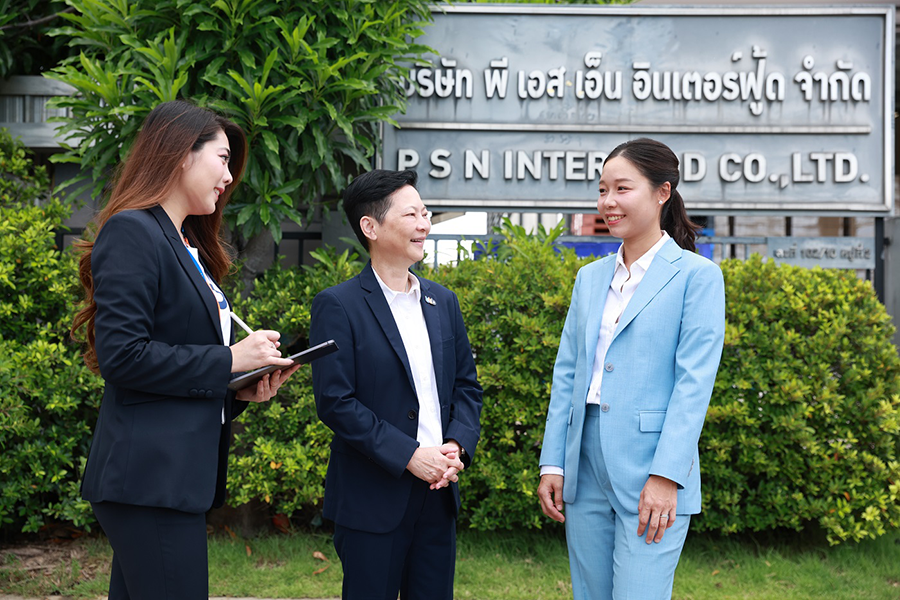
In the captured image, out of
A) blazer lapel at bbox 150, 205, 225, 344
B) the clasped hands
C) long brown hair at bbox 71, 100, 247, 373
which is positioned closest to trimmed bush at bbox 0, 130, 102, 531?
long brown hair at bbox 71, 100, 247, 373

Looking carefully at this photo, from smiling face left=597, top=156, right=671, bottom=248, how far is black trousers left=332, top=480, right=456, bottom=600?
1.07 m

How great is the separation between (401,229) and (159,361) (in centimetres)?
96

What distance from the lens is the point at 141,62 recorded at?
14.8ft

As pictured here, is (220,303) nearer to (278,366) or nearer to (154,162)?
(278,366)

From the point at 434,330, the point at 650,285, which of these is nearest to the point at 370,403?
the point at 434,330

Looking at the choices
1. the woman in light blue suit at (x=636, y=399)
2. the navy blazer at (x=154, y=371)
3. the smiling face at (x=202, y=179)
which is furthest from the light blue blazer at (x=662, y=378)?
the smiling face at (x=202, y=179)

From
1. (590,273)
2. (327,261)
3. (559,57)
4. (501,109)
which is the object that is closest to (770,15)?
(559,57)

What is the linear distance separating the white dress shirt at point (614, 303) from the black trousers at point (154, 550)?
1167 mm

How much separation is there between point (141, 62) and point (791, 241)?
4508 millimetres

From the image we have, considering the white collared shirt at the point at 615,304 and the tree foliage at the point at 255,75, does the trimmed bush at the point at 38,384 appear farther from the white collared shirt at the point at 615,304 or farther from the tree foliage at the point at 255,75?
the white collared shirt at the point at 615,304

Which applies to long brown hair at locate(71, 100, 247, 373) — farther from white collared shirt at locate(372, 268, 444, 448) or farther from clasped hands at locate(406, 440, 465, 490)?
clasped hands at locate(406, 440, 465, 490)

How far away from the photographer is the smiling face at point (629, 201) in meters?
2.43

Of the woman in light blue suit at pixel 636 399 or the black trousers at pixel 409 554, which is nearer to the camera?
the woman in light blue suit at pixel 636 399

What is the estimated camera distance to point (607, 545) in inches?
94.7
